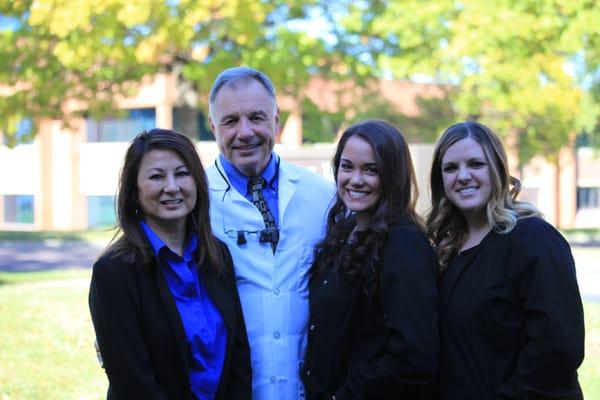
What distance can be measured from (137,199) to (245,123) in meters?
0.72

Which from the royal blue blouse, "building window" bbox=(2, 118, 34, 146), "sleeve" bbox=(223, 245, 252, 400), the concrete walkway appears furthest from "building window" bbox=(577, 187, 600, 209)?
the royal blue blouse

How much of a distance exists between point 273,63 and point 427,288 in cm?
1198

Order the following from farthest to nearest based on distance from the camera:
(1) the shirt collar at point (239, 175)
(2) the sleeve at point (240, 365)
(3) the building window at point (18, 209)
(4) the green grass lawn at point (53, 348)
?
(3) the building window at point (18, 209)
(4) the green grass lawn at point (53, 348)
(1) the shirt collar at point (239, 175)
(2) the sleeve at point (240, 365)

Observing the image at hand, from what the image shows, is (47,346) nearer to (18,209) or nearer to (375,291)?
(375,291)

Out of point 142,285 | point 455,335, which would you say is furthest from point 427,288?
point 142,285

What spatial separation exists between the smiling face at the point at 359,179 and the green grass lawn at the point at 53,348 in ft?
13.3

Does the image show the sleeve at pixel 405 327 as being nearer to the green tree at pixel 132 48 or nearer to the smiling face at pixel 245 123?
the smiling face at pixel 245 123

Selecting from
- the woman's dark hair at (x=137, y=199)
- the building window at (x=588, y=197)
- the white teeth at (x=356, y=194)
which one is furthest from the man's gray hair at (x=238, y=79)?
the building window at (x=588, y=197)

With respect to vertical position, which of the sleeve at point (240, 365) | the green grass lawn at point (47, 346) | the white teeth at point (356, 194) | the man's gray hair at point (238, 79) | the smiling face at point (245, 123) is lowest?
the green grass lawn at point (47, 346)

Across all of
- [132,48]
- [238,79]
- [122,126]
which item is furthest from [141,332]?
[122,126]

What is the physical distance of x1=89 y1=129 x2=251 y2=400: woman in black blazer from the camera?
2.88 metres

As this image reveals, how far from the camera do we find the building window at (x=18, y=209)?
139 feet

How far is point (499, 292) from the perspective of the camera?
2922 mm

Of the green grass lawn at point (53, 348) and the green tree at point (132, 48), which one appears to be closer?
the green grass lawn at point (53, 348)
